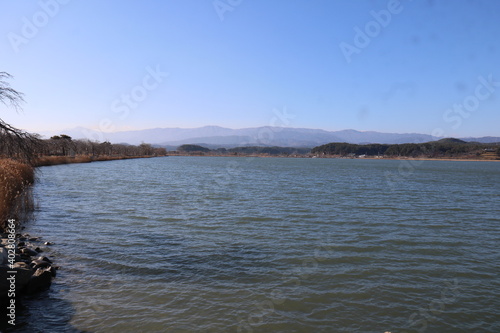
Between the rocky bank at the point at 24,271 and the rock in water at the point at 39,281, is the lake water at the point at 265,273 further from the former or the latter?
the rocky bank at the point at 24,271

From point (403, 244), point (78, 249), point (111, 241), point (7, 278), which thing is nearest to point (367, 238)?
point (403, 244)

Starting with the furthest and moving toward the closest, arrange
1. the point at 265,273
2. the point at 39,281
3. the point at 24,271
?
the point at 265,273
the point at 39,281
the point at 24,271

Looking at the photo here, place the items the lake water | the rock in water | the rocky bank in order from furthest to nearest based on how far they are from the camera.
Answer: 1. the rock in water
2. the rocky bank
3. the lake water

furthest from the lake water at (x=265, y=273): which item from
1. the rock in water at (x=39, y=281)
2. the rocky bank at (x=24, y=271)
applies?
the rocky bank at (x=24, y=271)

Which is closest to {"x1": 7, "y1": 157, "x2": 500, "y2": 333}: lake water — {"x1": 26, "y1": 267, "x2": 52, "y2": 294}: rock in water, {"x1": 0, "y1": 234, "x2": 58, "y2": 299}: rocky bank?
{"x1": 26, "y1": 267, "x2": 52, "y2": 294}: rock in water

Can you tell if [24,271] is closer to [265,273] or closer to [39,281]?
[39,281]

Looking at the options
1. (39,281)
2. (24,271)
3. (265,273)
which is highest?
(24,271)

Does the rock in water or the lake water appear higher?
the rock in water

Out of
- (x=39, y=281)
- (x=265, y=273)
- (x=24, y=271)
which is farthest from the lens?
(x=265, y=273)

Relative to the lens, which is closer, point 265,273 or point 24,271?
point 24,271

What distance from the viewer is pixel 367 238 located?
648 inches

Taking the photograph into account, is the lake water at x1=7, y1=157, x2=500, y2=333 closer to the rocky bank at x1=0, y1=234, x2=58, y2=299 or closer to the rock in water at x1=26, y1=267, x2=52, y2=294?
the rock in water at x1=26, y1=267, x2=52, y2=294

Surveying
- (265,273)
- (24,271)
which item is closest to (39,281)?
(24,271)

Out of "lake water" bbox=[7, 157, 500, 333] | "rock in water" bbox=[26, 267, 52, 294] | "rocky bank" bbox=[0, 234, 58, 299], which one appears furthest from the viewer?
"rock in water" bbox=[26, 267, 52, 294]
